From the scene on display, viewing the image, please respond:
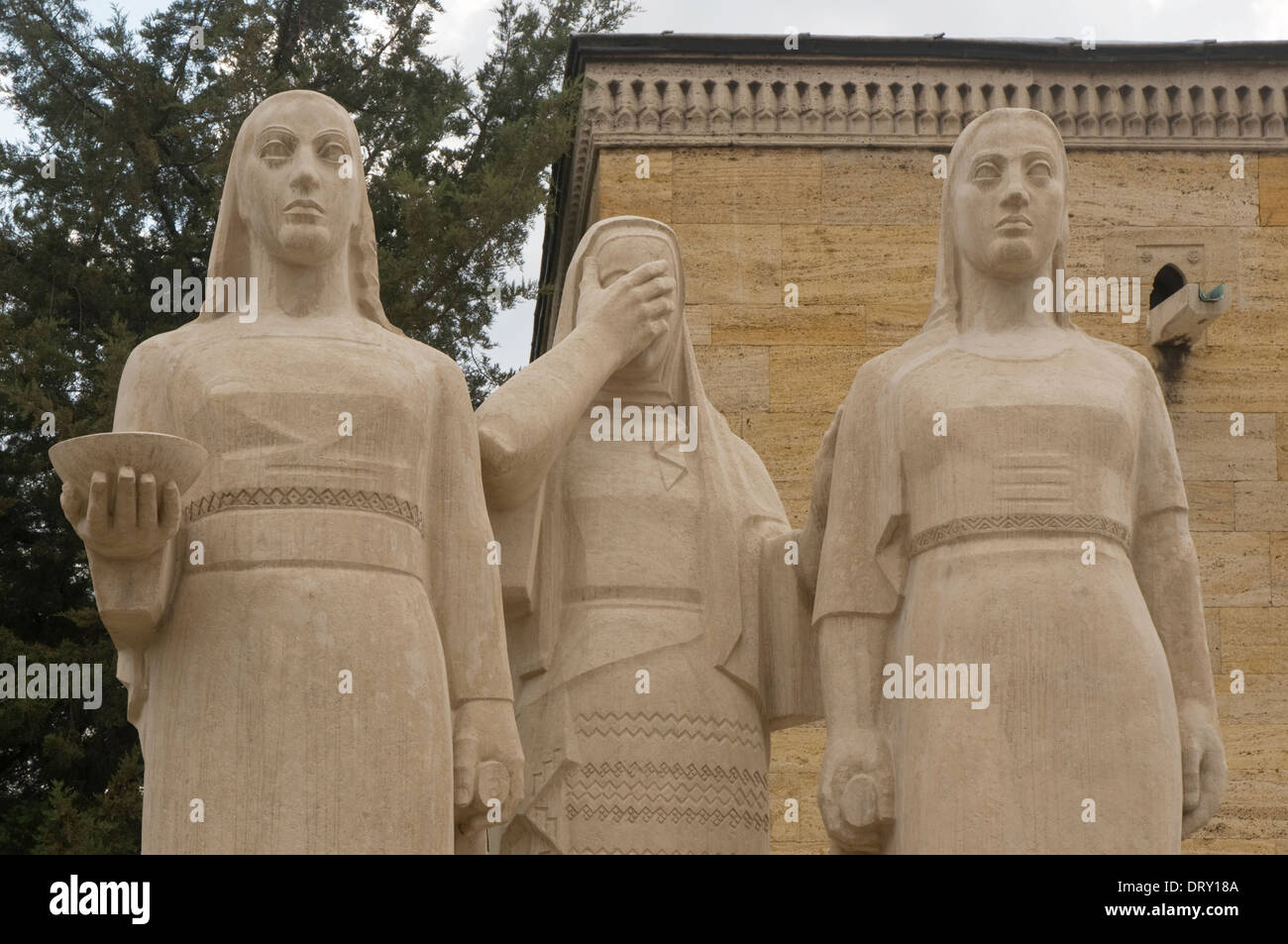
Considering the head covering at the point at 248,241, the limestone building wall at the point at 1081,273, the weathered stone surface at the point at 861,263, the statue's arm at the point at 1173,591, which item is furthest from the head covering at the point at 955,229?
the weathered stone surface at the point at 861,263

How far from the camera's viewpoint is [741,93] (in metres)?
15.7

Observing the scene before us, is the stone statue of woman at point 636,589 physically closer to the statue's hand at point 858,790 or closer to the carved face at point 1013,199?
the statue's hand at point 858,790

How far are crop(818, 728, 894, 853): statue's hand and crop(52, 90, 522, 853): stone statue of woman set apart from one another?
2.98 feet

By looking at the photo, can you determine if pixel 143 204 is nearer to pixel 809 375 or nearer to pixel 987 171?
pixel 809 375

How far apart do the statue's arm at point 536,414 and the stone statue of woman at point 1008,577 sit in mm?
776

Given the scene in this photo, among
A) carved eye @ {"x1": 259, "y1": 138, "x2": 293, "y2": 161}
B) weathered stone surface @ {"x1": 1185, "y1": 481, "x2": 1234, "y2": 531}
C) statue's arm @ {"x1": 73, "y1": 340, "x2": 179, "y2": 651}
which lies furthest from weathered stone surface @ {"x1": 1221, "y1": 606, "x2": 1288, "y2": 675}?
statue's arm @ {"x1": 73, "y1": 340, "x2": 179, "y2": 651}

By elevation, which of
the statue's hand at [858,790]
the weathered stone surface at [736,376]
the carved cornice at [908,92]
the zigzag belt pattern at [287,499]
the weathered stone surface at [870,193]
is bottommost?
the statue's hand at [858,790]

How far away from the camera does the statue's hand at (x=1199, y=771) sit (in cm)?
782

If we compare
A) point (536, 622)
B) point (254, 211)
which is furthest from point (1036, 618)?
point (254, 211)

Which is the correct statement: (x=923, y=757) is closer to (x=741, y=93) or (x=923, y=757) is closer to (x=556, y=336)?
(x=556, y=336)

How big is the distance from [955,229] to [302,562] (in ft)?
7.26

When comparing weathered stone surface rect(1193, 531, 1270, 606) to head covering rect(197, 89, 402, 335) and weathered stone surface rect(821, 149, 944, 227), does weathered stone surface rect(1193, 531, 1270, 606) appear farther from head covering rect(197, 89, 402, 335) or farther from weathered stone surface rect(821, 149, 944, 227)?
head covering rect(197, 89, 402, 335)
